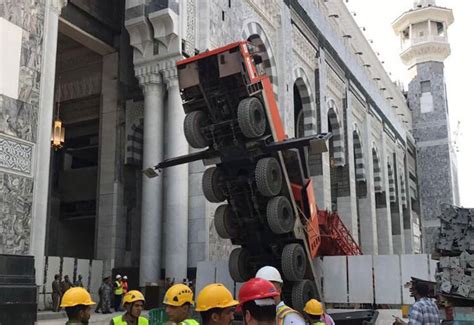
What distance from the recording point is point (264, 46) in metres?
18.2

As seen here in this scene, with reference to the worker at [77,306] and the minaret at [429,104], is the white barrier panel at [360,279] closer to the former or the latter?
the worker at [77,306]

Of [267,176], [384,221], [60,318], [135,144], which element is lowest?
[60,318]

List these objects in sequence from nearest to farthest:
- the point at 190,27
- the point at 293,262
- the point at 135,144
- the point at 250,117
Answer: the point at 250,117 → the point at 293,262 → the point at 190,27 → the point at 135,144

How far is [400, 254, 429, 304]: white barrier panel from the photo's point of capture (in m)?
10.9

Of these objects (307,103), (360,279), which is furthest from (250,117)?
(307,103)

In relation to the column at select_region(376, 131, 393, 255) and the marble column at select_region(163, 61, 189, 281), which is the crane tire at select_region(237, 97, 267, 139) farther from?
the column at select_region(376, 131, 393, 255)

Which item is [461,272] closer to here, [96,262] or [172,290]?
[172,290]

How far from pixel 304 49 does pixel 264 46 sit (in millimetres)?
4490

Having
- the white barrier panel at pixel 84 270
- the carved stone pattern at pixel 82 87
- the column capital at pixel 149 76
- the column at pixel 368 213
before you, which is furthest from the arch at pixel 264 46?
the column at pixel 368 213

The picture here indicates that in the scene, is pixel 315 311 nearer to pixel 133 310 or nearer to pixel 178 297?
pixel 133 310

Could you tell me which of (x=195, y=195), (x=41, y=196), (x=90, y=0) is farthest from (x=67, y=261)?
(x=90, y=0)

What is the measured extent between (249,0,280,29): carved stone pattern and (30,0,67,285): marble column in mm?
8435

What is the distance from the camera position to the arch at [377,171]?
107ft

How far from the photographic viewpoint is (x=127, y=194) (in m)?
16.3
